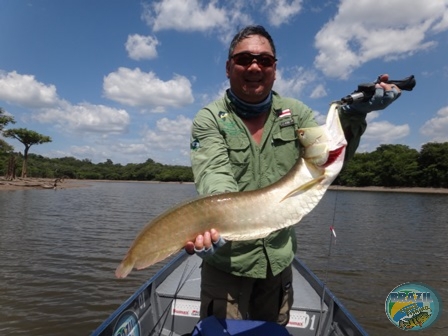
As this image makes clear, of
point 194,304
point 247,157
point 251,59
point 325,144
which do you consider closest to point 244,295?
point 247,157

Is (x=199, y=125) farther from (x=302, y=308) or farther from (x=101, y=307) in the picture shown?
(x=101, y=307)

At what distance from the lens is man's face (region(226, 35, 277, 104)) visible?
2.83 m

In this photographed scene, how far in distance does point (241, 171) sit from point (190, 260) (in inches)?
209

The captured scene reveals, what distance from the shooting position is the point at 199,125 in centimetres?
292

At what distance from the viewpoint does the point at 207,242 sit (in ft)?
7.78

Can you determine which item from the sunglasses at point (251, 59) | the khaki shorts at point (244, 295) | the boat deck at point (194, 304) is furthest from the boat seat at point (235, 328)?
the boat deck at point (194, 304)

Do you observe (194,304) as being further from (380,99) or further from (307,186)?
(380,99)

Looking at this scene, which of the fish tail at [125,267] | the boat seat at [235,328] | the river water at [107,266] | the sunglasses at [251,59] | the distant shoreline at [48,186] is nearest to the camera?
the fish tail at [125,267]

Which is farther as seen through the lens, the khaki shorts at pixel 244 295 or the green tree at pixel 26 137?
the green tree at pixel 26 137

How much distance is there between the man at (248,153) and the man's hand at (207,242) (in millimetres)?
392

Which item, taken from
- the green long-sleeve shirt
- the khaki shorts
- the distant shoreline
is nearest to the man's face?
the green long-sleeve shirt

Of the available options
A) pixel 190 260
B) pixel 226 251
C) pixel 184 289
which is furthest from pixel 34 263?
pixel 226 251

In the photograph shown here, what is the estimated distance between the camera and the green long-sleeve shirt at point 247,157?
110 inches

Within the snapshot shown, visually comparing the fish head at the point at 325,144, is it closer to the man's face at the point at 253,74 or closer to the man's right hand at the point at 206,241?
the man's face at the point at 253,74
